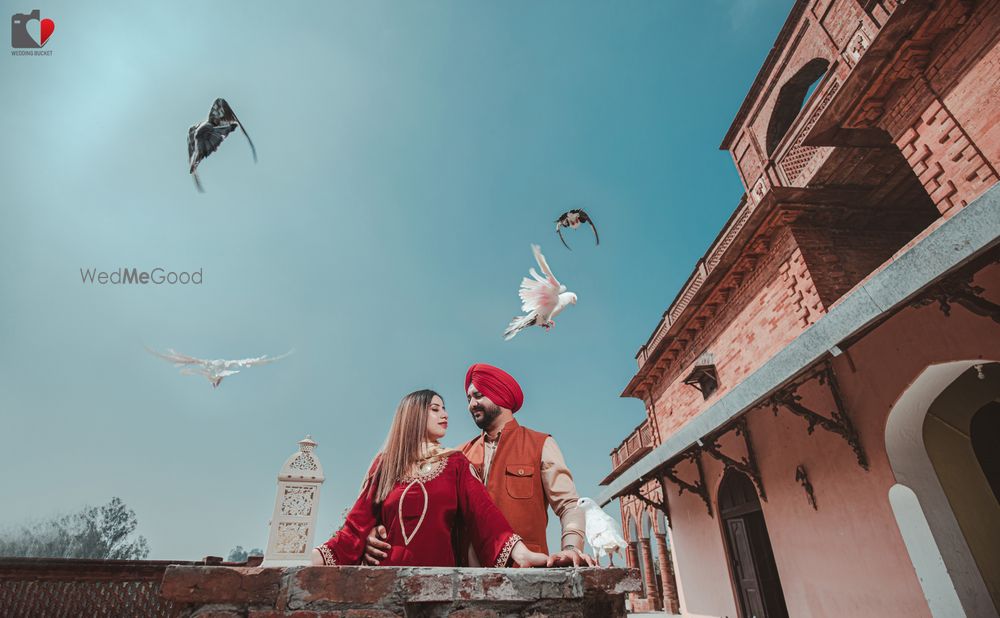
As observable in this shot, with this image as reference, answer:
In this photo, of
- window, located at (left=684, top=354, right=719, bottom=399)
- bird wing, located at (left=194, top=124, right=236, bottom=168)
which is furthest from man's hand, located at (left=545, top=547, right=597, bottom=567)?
window, located at (left=684, top=354, right=719, bottom=399)

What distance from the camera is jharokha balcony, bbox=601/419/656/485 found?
1375 cm

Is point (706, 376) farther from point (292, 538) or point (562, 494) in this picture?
point (292, 538)

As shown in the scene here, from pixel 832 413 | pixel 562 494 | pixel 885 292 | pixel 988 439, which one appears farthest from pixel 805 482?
pixel 562 494

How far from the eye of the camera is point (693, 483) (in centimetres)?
931

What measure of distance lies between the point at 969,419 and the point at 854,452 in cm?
119

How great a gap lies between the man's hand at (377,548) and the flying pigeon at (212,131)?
4599mm

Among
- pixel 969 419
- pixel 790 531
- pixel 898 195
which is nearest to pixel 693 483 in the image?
pixel 790 531

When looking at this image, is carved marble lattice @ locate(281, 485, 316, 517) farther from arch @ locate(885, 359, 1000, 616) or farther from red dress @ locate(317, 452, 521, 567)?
arch @ locate(885, 359, 1000, 616)

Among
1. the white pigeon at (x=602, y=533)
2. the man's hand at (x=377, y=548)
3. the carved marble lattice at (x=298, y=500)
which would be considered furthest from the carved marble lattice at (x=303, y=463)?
the man's hand at (x=377, y=548)

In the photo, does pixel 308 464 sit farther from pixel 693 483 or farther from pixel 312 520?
pixel 693 483

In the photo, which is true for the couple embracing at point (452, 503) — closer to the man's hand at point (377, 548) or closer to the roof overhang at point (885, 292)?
the man's hand at point (377, 548)

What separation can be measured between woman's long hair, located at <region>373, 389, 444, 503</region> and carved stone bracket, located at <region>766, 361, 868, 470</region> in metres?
4.36

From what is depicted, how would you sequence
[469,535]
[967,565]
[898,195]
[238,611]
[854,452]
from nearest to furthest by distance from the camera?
[238,611]
[469,535]
[967,565]
[854,452]
[898,195]

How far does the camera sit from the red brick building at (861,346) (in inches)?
165
